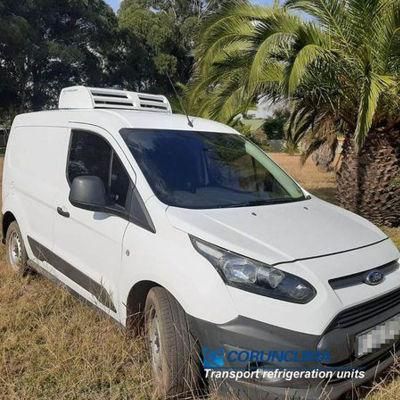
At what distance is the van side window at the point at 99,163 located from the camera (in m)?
3.57

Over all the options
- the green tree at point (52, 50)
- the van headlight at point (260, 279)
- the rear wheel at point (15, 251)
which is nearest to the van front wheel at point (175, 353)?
the van headlight at point (260, 279)

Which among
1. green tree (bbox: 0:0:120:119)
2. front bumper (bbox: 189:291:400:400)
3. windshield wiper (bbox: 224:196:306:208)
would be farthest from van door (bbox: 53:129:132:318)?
green tree (bbox: 0:0:120:119)

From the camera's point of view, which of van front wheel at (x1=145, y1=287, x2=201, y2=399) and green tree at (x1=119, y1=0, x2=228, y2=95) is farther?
green tree at (x1=119, y1=0, x2=228, y2=95)

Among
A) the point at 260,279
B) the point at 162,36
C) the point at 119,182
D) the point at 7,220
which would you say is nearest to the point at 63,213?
the point at 119,182

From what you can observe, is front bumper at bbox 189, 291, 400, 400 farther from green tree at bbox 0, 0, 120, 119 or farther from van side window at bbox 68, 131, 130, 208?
green tree at bbox 0, 0, 120, 119

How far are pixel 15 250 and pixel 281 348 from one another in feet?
12.7

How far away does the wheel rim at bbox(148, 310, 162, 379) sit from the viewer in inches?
120

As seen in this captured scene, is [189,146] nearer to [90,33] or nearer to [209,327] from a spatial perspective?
[209,327]

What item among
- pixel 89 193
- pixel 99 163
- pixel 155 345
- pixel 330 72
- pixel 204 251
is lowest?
pixel 155 345

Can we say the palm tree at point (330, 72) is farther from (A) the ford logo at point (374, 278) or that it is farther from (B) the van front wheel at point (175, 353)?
(B) the van front wheel at point (175, 353)

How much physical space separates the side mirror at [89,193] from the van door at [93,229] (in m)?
0.14

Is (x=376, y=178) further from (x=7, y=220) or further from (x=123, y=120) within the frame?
(x=7, y=220)

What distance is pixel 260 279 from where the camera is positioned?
8.86ft

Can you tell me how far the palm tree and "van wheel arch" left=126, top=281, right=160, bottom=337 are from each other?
3.64 meters
